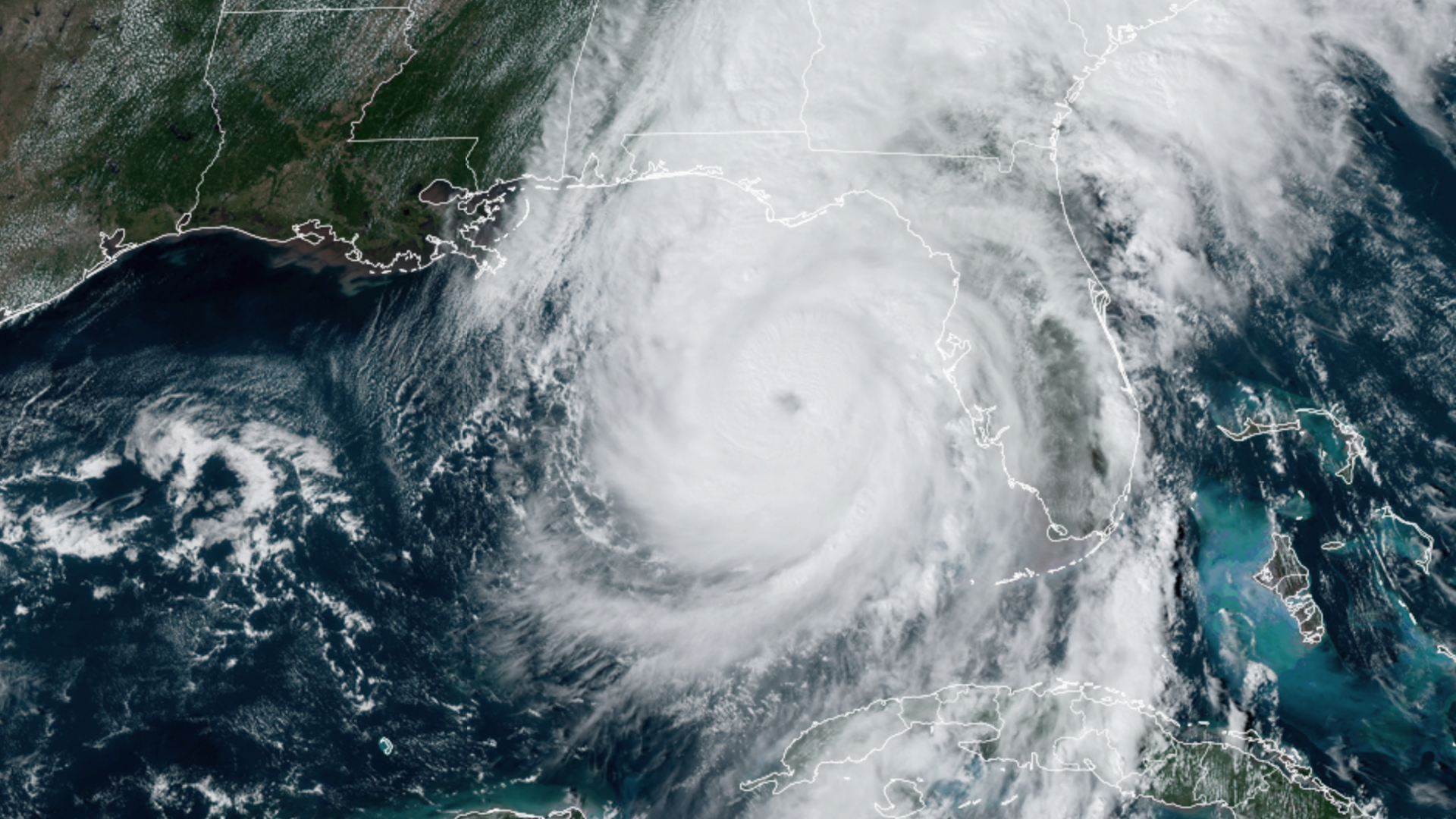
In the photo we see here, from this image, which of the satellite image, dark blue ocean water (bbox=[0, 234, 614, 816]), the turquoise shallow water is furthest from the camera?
dark blue ocean water (bbox=[0, 234, 614, 816])

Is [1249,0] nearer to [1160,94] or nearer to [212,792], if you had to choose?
[1160,94]

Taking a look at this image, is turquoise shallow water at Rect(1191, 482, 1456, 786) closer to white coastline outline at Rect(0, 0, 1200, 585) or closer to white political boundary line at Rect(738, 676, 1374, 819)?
white political boundary line at Rect(738, 676, 1374, 819)

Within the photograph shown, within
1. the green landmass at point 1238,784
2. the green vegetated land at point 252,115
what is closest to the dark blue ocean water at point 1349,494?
the green landmass at point 1238,784

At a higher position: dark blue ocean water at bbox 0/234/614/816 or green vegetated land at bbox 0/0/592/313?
green vegetated land at bbox 0/0/592/313

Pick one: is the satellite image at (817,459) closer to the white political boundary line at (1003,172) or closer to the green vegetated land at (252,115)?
the white political boundary line at (1003,172)

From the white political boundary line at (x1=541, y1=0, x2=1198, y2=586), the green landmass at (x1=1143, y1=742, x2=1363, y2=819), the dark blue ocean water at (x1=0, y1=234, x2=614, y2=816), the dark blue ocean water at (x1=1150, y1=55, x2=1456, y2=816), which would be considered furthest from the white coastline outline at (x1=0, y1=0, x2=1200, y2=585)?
the green landmass at (x1=1143, y1=742, x2=1363, y2=819)

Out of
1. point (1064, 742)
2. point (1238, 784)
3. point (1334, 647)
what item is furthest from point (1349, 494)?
point (1064, 742)
